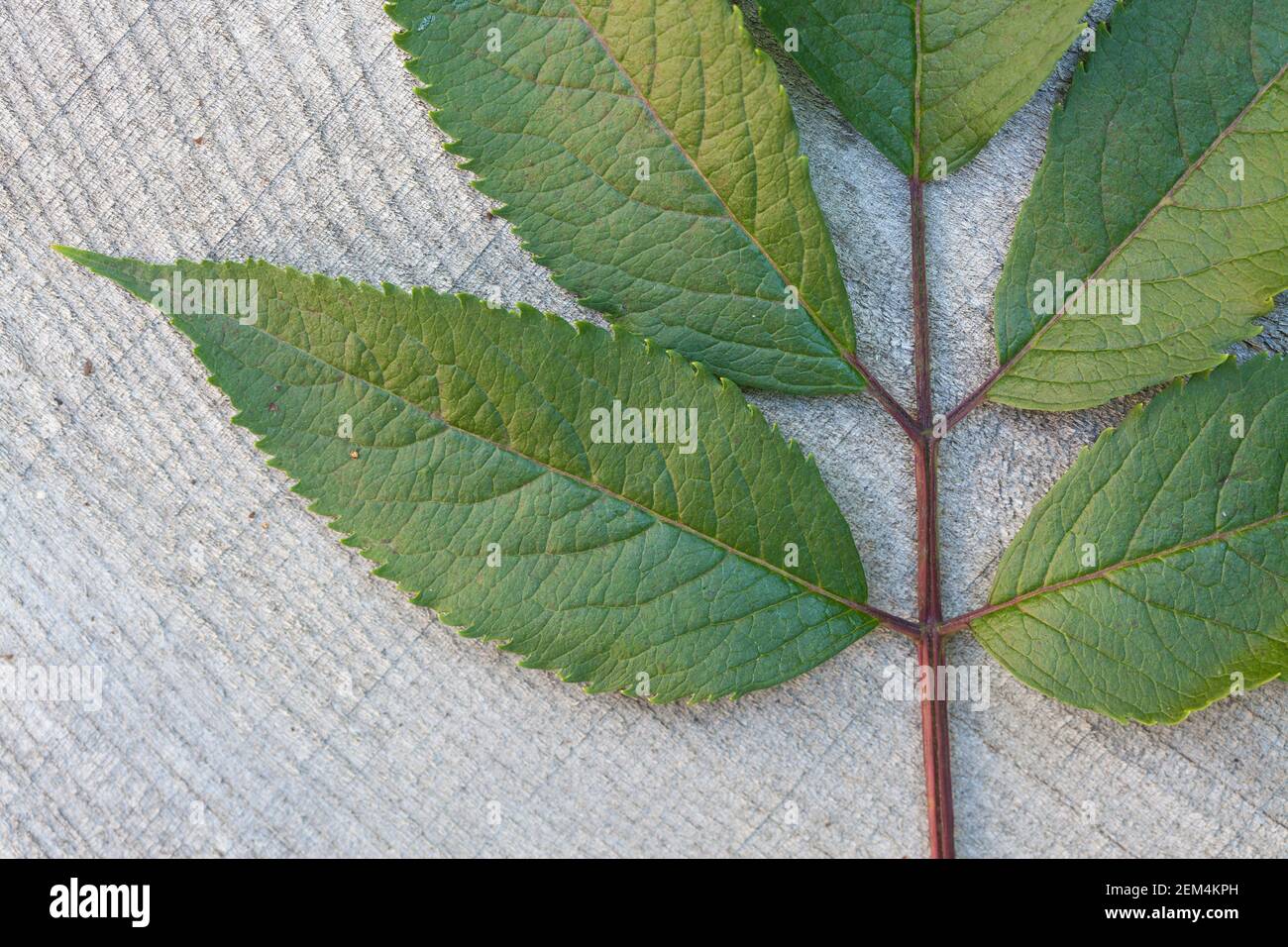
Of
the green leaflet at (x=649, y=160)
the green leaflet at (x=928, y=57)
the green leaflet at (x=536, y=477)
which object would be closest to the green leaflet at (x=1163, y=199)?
the green leaflet at (x=928, y=57)

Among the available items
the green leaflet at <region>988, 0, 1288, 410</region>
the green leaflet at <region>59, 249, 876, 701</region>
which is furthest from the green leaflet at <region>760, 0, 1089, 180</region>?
the green leaflet at <region>59, 249, 876, 701</region>

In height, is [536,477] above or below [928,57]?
below

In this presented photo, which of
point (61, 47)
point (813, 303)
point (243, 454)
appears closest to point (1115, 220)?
→ point (813, 303)

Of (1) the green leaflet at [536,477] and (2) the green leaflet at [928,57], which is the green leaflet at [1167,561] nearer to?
(1) the green leaflet at [536,477]

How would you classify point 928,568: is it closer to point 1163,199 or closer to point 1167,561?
point 1167,561

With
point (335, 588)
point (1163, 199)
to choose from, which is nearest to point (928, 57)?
point (1163, 199)

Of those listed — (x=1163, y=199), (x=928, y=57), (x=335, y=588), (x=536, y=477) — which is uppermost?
(x=928, y=57)
